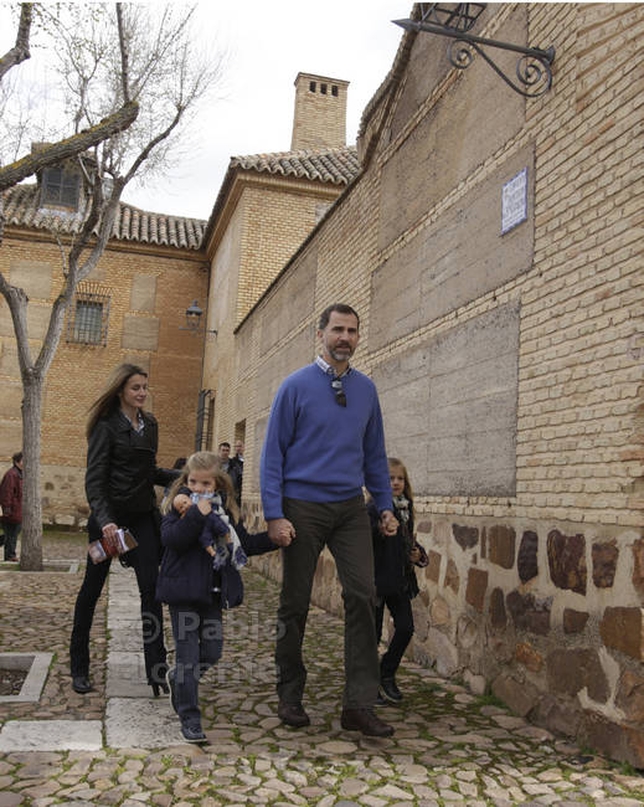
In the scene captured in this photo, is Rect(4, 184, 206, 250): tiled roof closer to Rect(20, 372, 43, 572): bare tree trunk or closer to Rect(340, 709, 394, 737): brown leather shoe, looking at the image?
Rect(20, 372, 43, 572): bare tree trunk

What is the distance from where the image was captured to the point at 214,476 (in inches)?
146

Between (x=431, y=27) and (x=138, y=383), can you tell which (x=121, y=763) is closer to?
(x=138, y=383)

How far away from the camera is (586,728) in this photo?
3582mm

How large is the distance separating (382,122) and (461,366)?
3.30 m

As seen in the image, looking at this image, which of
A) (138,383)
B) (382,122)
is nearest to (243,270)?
(382,122)

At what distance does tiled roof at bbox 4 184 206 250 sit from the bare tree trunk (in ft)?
32.2

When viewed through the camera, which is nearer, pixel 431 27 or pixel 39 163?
pixel 431 27

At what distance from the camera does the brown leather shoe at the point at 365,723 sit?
142 inches

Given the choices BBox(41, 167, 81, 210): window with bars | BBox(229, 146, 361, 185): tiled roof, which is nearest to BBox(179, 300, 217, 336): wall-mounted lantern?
BBox(229, 146, 361, 185): tiled roof

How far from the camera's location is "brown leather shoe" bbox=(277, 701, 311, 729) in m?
3.74

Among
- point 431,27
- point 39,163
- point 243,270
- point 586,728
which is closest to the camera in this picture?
point 586,728

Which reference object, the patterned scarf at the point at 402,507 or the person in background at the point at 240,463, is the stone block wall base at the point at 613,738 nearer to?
the patterned scarf at the point at 402,507

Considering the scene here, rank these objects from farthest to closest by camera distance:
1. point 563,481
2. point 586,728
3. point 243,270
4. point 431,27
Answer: point 243,270
point 431,27
point 563,481
point 586,728

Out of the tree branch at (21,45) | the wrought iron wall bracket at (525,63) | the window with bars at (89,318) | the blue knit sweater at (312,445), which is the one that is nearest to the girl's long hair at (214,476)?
the blue knit sweater at (312,445)
